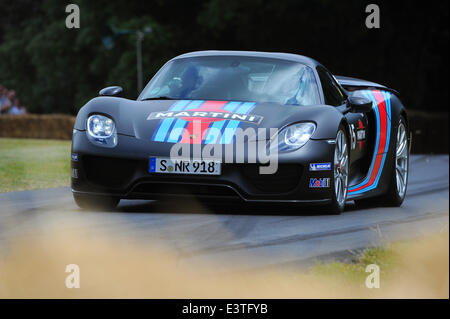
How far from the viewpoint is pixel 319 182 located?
7363 mm

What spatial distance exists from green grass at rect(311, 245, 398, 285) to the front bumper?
196 centimetres

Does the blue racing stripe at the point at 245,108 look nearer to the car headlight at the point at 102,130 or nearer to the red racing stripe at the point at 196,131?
the red racing stripe at the point at 196,131

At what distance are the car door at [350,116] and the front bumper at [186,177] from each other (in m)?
0.97

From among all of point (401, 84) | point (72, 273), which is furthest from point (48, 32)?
point (72, 273)

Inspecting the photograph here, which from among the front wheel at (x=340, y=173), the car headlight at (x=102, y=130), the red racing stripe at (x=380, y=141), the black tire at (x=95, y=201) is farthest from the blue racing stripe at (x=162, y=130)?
the red racing stripe at (x=380, y=141)

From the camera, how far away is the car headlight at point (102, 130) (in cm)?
729

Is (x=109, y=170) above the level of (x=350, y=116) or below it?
below

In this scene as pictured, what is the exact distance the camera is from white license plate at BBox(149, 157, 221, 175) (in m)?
7.04

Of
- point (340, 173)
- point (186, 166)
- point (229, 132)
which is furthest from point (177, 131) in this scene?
point (340, 173)

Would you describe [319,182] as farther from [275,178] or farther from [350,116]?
[350,116]

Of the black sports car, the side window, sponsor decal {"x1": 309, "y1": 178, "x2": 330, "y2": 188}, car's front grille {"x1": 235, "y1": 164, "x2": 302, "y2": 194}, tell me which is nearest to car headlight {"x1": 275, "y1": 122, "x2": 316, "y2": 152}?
the black sports car

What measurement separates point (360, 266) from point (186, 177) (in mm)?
2397

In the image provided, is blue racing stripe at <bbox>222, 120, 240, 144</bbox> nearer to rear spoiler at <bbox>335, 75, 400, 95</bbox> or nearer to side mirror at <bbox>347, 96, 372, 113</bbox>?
side mirror at <bbox>347, 96, 372, 113</bbox>

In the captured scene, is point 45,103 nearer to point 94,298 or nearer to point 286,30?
point 286,30
